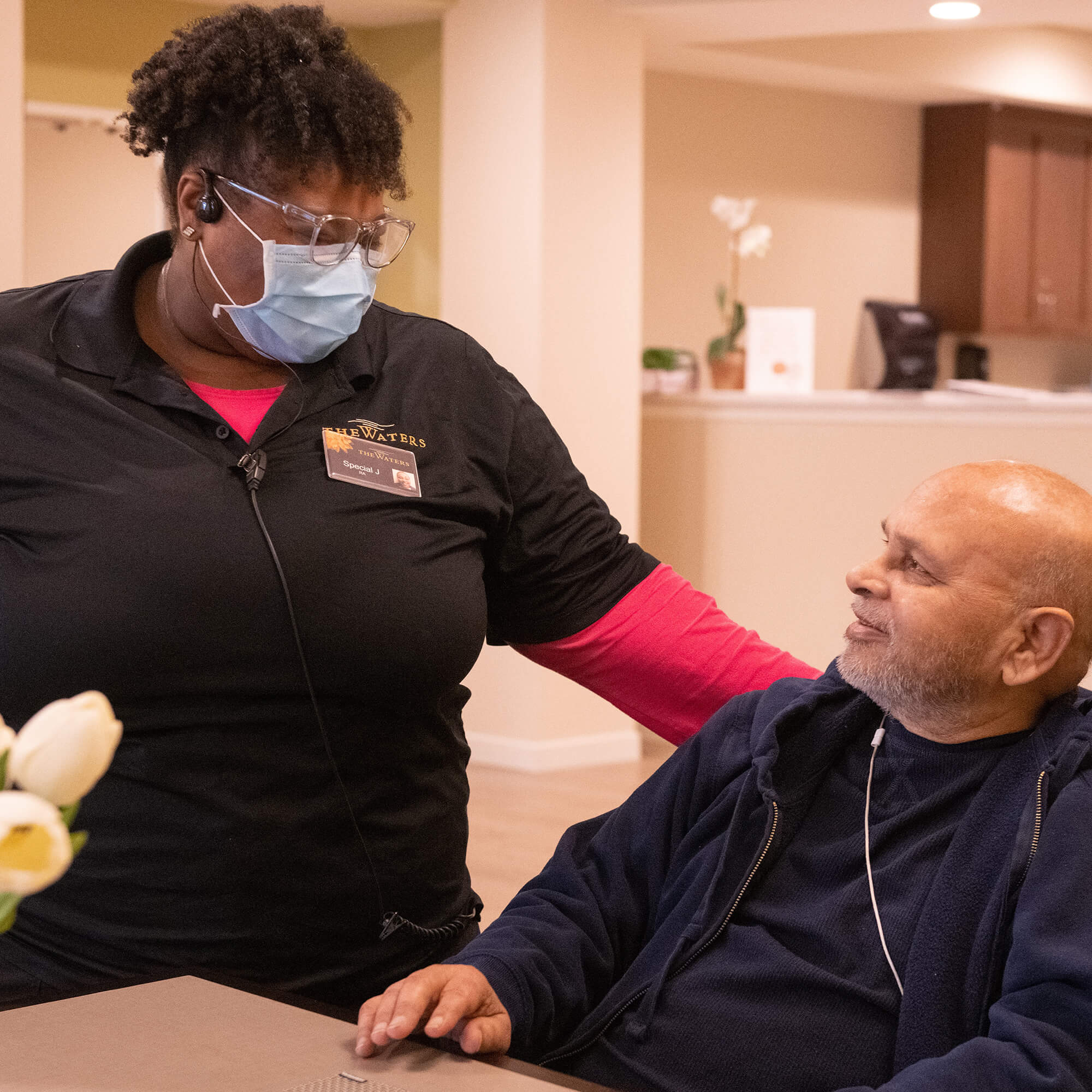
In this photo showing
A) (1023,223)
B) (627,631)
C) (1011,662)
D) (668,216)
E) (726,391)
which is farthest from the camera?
(1023,223)

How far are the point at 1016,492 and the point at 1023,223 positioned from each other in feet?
24.1

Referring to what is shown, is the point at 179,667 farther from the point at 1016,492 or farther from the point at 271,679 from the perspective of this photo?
the point at 1016,492

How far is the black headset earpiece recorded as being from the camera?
61.7 inches

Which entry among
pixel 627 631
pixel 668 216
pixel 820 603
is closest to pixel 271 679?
pixel 627 631

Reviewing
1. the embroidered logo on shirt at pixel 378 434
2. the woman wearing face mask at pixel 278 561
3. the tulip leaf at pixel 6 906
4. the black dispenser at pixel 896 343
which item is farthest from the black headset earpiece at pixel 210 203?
the black dispenser at pixel 896 343

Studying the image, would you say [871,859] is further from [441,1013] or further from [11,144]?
[11,144]

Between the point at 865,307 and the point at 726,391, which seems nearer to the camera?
the point at 726,391

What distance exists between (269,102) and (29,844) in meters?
1.01

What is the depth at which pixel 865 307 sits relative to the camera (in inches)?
322

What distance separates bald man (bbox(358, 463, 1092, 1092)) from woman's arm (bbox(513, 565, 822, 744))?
4.8 inches

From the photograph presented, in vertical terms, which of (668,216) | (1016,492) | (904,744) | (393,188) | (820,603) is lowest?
(820,603)

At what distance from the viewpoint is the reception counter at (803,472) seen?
201 inches

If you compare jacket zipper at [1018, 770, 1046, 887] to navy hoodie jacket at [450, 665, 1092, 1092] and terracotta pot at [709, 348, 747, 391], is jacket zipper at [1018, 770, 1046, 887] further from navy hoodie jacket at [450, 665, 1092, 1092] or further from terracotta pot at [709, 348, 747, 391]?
terracotta pot at [709, 348, 747, 391]

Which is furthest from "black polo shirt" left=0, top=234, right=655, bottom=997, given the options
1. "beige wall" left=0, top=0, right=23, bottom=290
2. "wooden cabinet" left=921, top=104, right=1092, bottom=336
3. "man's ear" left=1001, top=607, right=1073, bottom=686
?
"wooden cabinet" left=921, top=104, right=1092, bottom=336
